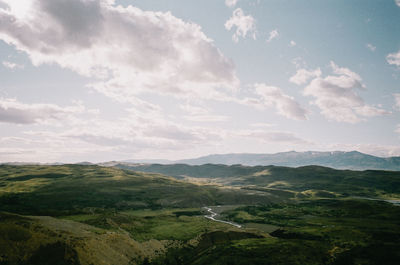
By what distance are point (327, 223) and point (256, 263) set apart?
10078 cm

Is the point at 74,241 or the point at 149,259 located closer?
the point at 74,241

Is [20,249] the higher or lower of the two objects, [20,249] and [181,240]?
the higher

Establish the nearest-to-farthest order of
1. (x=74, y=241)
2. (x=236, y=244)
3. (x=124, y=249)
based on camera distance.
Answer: (x=74, y=241) → (x=124, y=249) → (x=236, y=244)

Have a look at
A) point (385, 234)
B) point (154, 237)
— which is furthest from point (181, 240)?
point (385, 234)

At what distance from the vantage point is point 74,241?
237 ft

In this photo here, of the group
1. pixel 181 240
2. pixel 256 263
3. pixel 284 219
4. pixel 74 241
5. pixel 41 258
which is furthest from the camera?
pixel 284 219

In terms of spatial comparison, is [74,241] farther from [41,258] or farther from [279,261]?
[279,261]

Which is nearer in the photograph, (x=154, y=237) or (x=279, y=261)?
(x=279, y=261)

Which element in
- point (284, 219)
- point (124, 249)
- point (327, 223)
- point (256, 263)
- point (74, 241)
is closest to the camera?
point (74, 241)

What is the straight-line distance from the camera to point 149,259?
8669cm

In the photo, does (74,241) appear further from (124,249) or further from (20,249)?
(124,249)

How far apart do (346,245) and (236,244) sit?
4278cm

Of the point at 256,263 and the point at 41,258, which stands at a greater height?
the point at 41,258

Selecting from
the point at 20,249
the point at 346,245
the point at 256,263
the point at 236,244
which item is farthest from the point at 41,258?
the point at 346,245
